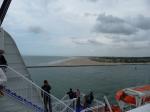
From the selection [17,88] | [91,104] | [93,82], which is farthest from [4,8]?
[93,82]

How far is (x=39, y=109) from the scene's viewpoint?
12211 millimetres

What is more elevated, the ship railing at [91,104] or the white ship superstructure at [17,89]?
the white ship superstructure at [17,89]

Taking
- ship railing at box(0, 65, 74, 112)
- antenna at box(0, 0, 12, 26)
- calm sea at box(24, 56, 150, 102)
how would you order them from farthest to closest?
calm sea at box(24, 56, 150, 102)
antenna at box(0, 0, 12, 26)
ship railing at box(0, 65, 74, 112)

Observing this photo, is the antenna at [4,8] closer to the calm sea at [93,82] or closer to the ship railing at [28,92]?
the ship railing at [28,92]

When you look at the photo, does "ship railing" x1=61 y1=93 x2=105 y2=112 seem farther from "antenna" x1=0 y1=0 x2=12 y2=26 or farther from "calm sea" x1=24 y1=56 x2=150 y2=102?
"calm sea" x1=24 y1=56 x2=150 y2=102

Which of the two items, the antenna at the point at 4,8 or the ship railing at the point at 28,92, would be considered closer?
the ship railing at the point at 28,92

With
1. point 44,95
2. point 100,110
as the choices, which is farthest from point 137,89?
point 44,95

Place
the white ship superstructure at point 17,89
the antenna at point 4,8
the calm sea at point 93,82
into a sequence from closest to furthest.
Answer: the white ship superstructure at point 17,89 → the antenna at point 4,8 → the calm sea at point 93,82

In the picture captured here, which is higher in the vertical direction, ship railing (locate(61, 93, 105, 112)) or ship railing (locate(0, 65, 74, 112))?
ship railing (locate(0, 65, 74, 112))

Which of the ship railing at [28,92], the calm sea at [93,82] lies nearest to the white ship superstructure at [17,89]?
the ship railing at [28,92]

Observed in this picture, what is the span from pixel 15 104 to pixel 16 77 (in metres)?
2.36

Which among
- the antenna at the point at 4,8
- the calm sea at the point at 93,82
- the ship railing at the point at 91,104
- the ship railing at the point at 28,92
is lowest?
the calm sea at the point at 93,82

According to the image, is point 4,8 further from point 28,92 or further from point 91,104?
point 91,104

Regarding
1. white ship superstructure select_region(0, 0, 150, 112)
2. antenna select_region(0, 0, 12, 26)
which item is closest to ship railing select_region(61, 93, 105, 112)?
white ship superstructure select_region(0, 0, 150, 112)
